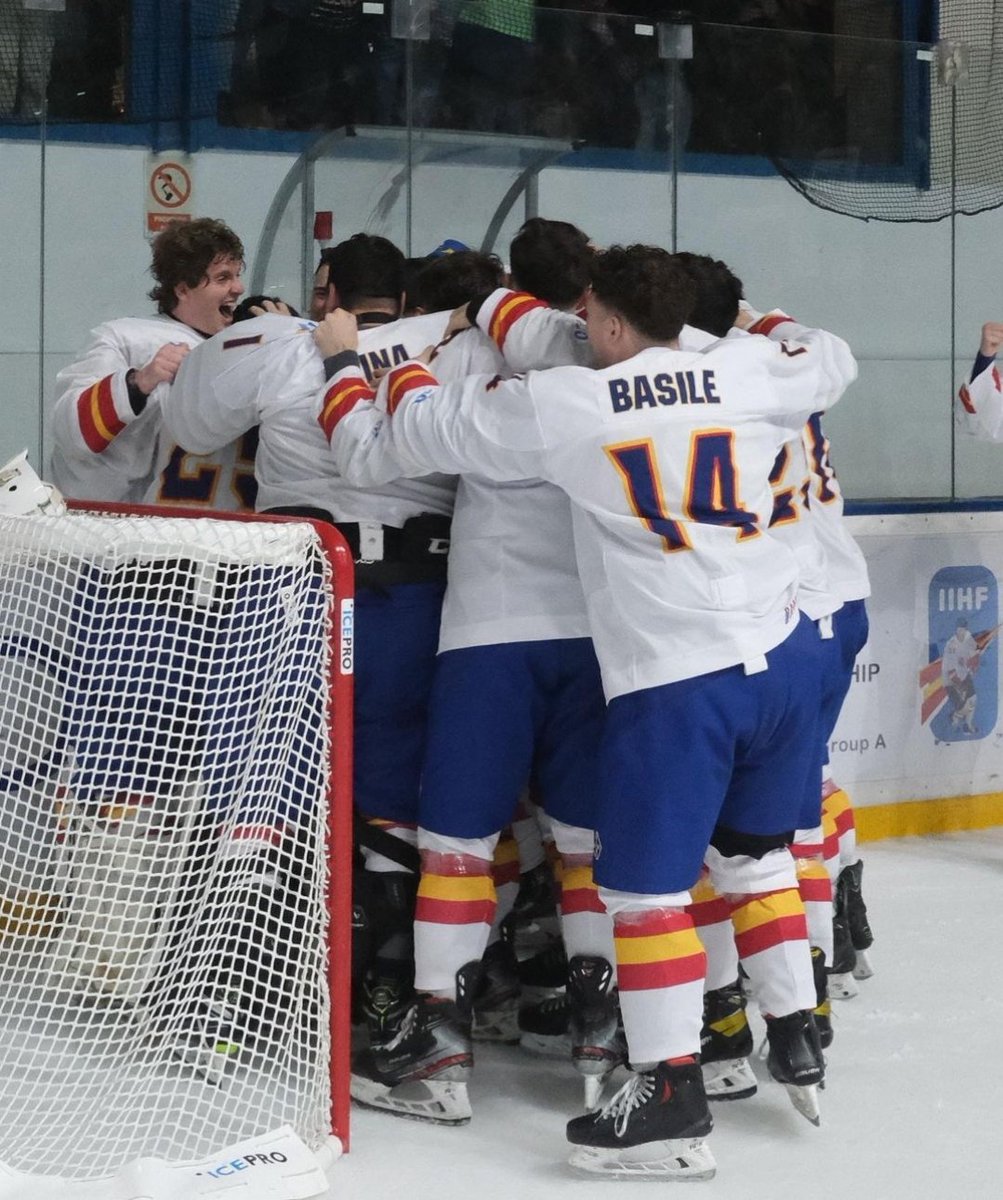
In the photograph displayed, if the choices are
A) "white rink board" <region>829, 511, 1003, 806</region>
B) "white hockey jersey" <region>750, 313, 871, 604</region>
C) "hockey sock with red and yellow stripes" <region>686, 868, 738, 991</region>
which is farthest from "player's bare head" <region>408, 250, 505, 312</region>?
"white rink board" <region>829, 511, 1003, 806</region>

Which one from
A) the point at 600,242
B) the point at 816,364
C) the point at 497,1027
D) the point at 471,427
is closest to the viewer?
the point at 471,427

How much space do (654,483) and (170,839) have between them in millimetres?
944

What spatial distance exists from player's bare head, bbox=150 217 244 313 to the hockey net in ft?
1.99

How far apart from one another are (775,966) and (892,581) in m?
2.10

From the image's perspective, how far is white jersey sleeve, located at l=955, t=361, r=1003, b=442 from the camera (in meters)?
4.21

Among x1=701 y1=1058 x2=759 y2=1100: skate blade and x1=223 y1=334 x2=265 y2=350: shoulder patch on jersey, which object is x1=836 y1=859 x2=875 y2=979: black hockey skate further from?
x1=223 y1=334 x2=265 y2=350: shoulder patch on jersey

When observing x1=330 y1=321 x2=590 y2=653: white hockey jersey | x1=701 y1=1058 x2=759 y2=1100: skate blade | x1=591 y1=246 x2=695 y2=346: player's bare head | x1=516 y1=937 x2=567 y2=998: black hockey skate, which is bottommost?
x1=701 y1=1058 x2=759 y2=1100: skate blade

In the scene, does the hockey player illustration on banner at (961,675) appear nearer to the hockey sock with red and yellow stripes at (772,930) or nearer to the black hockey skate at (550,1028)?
the black hockey skate at (550,1028)

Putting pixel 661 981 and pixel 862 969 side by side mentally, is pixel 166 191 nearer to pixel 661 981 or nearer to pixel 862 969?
pixel 862 969

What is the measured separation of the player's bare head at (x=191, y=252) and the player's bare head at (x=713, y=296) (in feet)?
2.79

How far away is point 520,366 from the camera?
2803 millimetres

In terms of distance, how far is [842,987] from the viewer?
337 cm

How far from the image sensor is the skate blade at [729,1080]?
9.30 ft

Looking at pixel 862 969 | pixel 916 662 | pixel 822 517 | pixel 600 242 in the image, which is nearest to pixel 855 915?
pixel 862 969
